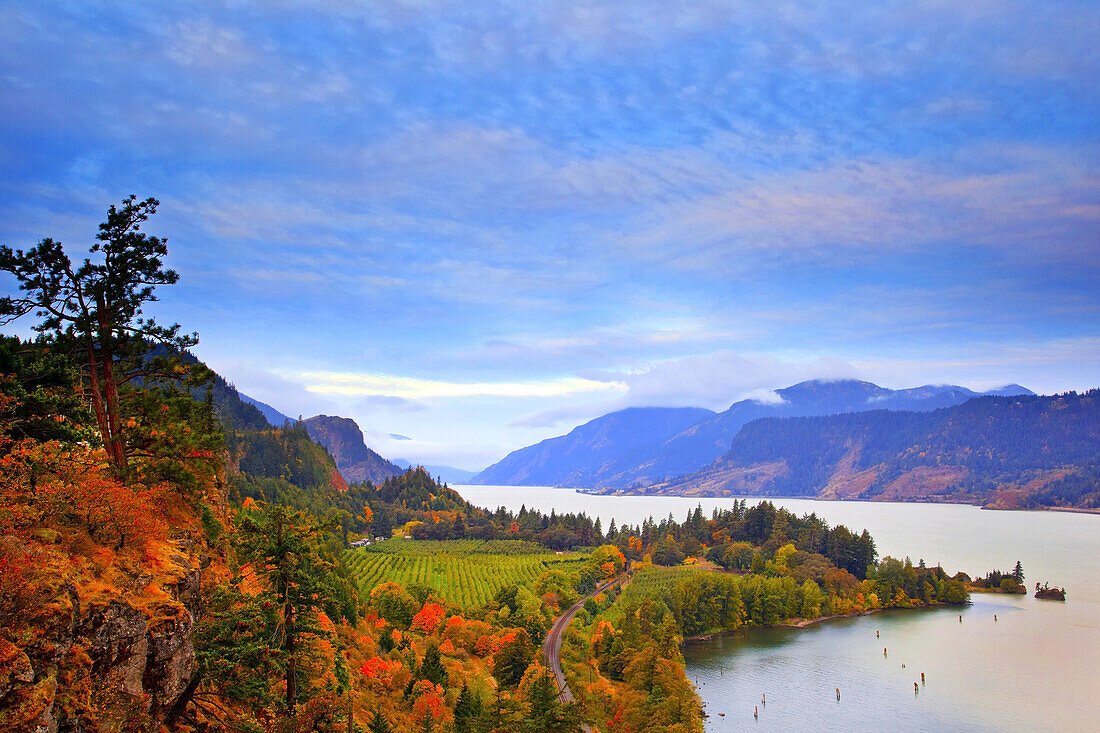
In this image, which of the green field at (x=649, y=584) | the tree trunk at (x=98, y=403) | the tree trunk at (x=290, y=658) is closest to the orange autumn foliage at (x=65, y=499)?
the tree trunk at (x=98, y=403)

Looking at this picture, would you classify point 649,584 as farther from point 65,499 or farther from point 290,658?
point 65,499

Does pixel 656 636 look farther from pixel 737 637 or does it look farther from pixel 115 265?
pixel 115 265

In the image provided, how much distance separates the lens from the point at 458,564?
126062 millimetres

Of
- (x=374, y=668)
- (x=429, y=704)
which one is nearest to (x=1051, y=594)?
(x=429, y=704)

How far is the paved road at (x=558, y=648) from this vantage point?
59319mm

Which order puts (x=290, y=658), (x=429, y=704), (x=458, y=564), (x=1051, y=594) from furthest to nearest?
(x=458, y=564)
(x=1051, y=594)
(x=429, y=704)
(x=290, y=658)

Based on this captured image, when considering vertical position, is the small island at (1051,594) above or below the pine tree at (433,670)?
below

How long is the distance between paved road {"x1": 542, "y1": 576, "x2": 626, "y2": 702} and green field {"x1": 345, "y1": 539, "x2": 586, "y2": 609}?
11584 millimetres

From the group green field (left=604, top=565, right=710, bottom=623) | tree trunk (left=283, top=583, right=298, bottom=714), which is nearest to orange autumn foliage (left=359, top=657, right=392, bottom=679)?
tree trunk (left=283, top=583, right=298, bottom=714)

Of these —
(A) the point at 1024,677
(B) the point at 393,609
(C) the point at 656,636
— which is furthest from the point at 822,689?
(B) the point at 393,609

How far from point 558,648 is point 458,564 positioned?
184 feet

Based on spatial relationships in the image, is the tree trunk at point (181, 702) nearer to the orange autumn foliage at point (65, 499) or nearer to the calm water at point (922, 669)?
the orange autumn foliage at point (65, 499)

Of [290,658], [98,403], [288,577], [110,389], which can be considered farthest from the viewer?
[110,389]

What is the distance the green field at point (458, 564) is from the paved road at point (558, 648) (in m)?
11.6
